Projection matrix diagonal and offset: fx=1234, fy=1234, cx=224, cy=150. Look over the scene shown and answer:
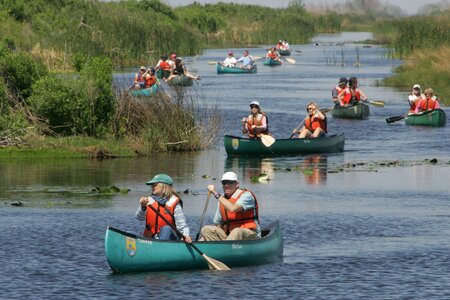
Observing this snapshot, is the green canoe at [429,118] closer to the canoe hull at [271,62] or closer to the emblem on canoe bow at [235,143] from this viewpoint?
the emblem on canoe bow at [235,143]

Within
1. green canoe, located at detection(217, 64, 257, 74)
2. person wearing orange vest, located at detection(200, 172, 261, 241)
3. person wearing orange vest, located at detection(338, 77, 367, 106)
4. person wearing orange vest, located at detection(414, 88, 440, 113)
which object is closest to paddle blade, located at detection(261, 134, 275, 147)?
person wearing orange vest, located at detection(414, 88, 440, 113)

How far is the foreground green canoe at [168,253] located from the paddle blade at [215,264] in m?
0.09

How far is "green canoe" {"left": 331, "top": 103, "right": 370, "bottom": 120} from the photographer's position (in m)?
50.7

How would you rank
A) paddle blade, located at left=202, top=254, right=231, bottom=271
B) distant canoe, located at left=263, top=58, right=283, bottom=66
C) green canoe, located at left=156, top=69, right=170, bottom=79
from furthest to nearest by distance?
1. distant canoe, located at left=263, top=58, right=283, bottom=66
2. green canoe, located at left=156, top=69, right=170, bottom=79
3. paddle blade, located at left=202, top=254, right=231, bottom=271

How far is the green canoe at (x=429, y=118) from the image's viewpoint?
4741 cm

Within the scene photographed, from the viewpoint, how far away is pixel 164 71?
67000mm

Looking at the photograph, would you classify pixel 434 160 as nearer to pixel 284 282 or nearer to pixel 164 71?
pixel 284 282

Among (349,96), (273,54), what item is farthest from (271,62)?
(349,96)

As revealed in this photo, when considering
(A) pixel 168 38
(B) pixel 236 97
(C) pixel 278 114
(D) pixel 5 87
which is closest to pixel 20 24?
(A) pixel 168 38

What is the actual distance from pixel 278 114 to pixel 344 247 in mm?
30373

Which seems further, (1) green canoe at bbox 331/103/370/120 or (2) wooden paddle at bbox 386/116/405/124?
(1) green canoe at bbox 331/103/370/120

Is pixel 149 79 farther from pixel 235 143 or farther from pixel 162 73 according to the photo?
pixel 235 143

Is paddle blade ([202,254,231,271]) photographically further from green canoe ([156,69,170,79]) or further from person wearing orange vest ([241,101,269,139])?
green canoe ([156,69,170,79])

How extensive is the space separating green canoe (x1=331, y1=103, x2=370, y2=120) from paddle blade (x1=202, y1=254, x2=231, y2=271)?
31191mm
